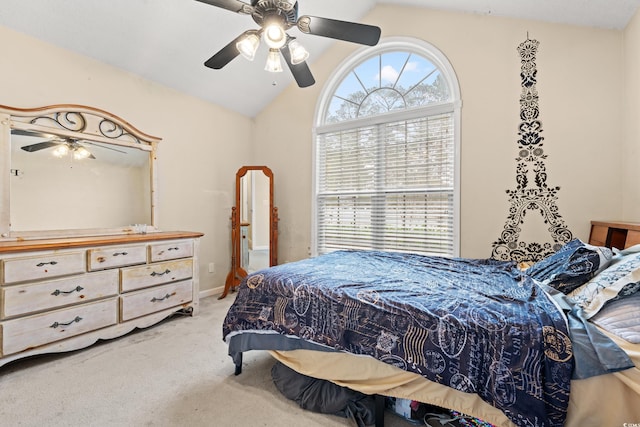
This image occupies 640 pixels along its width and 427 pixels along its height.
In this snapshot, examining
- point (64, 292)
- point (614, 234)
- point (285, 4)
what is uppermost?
point (285, 4)

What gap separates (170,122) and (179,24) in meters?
1.07

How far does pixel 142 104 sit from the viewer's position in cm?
307

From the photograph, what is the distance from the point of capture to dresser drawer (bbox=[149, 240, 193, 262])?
2.72 meters

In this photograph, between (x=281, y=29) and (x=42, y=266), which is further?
(x=42, y=266)

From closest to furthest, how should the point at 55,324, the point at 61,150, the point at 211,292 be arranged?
the point at 55,324, the point at 61,150, the point at 211,292

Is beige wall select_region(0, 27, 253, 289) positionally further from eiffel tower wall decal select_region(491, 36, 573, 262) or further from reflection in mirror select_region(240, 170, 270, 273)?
eiffel tower wall decal select_region(491, 36, 573, 262)

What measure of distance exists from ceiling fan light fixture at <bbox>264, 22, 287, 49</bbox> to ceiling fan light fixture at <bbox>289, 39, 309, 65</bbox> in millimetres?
82

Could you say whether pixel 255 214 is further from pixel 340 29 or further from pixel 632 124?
pixel 632 124

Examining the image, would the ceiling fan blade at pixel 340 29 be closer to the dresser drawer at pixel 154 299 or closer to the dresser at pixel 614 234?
the dresser at pixel 614 234

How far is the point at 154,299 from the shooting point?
272 cm

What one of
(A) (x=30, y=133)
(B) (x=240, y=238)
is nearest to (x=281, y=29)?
(A) (x=30, y=133)

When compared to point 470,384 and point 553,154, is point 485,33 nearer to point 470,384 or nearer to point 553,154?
point 553,154

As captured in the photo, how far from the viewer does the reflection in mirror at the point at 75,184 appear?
230 cm

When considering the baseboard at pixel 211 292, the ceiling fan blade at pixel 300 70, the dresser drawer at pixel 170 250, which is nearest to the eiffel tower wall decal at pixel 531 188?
the ceiling fan blade at pixel 300 70
